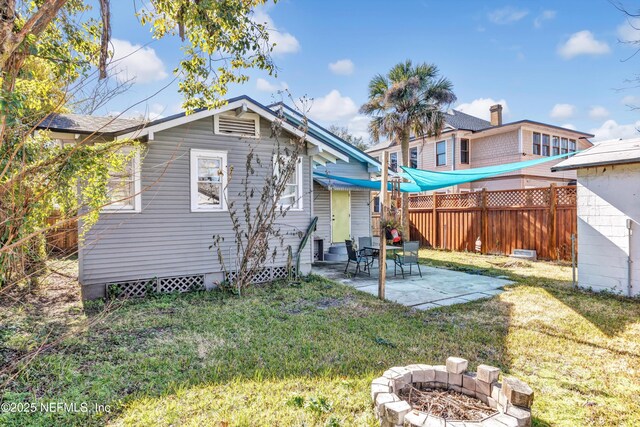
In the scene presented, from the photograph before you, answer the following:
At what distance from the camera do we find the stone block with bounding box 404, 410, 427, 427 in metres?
2.28

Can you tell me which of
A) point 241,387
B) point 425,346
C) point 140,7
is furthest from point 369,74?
point 241,387

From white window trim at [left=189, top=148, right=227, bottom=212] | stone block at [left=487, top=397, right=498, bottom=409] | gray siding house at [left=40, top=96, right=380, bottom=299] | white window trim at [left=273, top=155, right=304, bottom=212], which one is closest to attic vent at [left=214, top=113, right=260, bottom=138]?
gray siding house at [left=40, top=96, right=380, bottom=299]

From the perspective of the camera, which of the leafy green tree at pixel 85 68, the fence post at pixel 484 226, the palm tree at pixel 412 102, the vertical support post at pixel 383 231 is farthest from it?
the palm tree at pixel 412 102

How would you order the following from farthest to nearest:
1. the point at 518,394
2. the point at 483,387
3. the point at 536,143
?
the point at 536,143
the point at 483,387
the point at 518,394

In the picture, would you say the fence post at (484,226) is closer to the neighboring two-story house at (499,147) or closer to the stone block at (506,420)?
the neighboring two-story house at (499,147)

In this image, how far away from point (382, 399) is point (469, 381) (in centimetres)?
86

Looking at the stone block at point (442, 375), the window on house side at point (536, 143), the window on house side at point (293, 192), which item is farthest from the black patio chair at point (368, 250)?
the window on house side at point (536, 143)

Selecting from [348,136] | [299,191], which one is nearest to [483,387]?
[299,191]

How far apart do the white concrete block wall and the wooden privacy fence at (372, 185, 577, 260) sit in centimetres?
369

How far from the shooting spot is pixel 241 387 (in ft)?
10.8

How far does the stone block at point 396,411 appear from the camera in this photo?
2.39 m

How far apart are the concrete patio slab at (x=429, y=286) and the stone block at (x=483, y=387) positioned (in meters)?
3.16

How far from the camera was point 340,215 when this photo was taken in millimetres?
12852

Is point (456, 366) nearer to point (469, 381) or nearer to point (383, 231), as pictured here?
point (469, 381)
